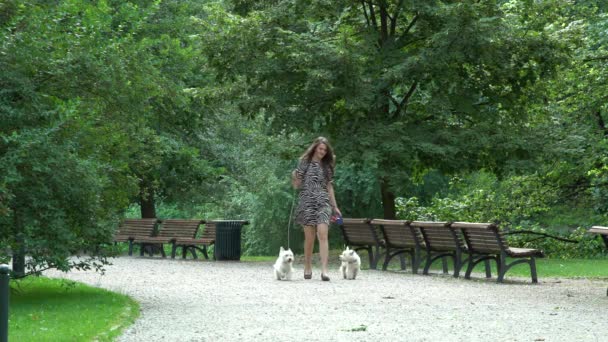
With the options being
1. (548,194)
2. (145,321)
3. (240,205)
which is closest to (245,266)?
(548,194)

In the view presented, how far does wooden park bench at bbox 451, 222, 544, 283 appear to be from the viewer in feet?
57.7

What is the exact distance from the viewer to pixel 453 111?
25266mm

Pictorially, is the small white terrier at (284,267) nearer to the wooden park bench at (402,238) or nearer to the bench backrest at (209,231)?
the wooden park bench at (402,238)

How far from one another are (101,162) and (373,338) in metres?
5.19

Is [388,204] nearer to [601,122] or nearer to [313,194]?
[601,122]

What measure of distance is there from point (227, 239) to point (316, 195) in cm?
900

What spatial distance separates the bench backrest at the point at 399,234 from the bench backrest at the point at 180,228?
7288mm

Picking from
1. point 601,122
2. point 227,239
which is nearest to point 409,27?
point 601,122

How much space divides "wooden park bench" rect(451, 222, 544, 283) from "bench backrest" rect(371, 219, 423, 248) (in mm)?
1691

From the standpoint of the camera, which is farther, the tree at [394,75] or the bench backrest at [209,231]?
the bench backrest at [209,231]

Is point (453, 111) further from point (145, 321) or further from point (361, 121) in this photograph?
point (145, 321)

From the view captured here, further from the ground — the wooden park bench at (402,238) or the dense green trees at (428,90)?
the dense green trees at (428,90)

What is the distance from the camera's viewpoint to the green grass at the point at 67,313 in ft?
33.0

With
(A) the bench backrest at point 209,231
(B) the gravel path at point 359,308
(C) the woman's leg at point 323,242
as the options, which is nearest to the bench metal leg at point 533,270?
(B) the gravel path at point 359,308
